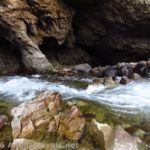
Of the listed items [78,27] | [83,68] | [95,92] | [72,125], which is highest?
[78,27]

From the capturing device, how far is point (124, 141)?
5.37m

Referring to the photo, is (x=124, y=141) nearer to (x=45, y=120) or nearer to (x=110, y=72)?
(x=45, y=120)

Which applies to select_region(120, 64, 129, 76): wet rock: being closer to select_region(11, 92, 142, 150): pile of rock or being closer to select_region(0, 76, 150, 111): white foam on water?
select_region(0, 76, 150, 111): white foam on water

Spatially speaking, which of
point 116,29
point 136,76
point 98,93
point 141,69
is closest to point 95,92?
point 98,93

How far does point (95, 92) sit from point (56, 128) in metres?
4.00

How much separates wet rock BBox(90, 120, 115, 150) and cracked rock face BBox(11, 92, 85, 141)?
344 mm

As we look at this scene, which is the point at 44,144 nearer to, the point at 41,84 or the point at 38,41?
the point at 41,84

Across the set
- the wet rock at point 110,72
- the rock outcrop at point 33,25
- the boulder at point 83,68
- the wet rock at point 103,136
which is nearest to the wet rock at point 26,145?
the wet rock at point 103,136

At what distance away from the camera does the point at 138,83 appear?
1094cm

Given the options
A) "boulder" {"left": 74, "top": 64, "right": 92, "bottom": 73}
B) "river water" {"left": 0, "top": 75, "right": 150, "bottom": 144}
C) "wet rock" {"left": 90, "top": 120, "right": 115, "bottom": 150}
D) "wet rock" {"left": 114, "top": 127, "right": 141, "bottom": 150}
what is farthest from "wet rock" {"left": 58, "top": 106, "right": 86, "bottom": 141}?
"boulder" {"left": 74, "top": 64, "right": 92, "bottom": 73}

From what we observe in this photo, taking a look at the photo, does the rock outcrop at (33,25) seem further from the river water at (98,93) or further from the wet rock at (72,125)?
the wet rock at (72,125)

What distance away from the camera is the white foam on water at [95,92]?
818 cm

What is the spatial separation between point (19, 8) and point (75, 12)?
2925 mm

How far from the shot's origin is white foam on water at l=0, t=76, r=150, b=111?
818 centimetres
